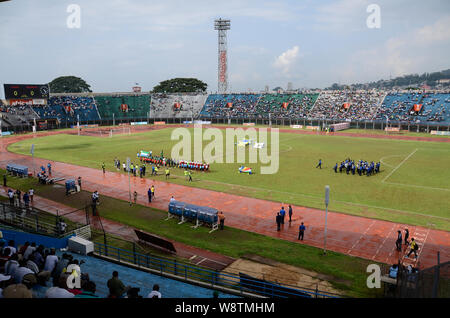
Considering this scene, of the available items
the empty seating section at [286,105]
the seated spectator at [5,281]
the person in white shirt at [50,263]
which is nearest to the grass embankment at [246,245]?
the person in white shirt at [50,263]

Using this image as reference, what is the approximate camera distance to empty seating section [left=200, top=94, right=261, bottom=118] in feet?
311

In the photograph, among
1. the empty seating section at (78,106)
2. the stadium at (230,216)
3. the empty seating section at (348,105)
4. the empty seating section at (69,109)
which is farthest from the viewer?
the empty seating section at (78,106)

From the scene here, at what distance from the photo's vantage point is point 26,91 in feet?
264

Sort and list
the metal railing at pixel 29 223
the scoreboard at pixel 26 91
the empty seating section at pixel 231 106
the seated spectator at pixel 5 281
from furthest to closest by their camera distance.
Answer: the empty seating section at pixel 231 106, the scoreboard at pixel 26 91, the metal railing at pixel 29 223, the seated spectator at pixel 5 281

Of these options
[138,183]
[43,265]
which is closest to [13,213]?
[43,265]

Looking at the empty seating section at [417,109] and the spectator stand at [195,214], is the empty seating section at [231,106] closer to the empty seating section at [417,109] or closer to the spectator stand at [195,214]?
the empty seating section at [417,109]

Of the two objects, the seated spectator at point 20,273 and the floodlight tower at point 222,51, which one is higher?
the floodlight tower at point 222,51

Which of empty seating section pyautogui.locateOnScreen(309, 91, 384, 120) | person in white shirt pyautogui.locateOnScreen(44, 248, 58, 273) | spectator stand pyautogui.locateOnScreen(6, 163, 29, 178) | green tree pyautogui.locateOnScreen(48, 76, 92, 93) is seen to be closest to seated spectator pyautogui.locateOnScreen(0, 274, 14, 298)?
person in white shirt pyautogui.locateOnScreen(44, 248, 58, 273)

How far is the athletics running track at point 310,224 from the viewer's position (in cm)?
1872

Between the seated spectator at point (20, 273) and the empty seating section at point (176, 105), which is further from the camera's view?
the empty seating section at point (176, 105)

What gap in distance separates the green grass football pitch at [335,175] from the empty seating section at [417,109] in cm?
1736

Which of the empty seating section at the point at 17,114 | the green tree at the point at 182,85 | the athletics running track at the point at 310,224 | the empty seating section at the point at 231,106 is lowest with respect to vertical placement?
the athletics running track at the point at 310,224

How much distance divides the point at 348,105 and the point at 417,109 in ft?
50.4

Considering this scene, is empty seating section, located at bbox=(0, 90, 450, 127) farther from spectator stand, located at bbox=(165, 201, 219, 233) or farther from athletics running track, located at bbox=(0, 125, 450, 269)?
spectator stand, located at bbox=(165, 201, 219, 233)
